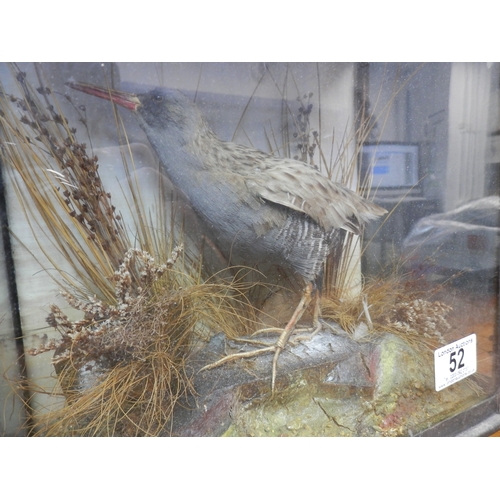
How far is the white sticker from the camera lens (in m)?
1.22

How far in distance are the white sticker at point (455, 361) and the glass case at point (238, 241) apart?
12 mm

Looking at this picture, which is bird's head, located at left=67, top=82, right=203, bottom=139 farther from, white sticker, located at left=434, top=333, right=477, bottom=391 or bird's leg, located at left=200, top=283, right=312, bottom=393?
white sticker, located at left=434, top=333, right=477, bottom=391

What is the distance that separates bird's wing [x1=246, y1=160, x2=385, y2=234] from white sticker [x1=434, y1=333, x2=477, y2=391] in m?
0.55

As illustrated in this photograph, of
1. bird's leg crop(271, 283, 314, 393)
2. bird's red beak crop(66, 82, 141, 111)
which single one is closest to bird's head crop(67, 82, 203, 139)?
bird's red beak crop(66, 82, 141, 111)

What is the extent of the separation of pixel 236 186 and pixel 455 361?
100 cm

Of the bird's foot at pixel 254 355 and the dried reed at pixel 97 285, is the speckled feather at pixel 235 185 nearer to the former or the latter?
the dried reed at pixel 97 285

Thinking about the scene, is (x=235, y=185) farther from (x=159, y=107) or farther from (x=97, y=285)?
(x=97, y=285)

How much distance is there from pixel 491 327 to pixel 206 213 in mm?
1117

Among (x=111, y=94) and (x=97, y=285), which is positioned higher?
(x=111, y=94)

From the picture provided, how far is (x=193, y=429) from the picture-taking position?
111cm

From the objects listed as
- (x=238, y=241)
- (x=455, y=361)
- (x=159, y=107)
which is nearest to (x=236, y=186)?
(x=238, y=241)

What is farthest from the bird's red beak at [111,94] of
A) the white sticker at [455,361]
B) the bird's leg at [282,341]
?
the white sticker at [455,361]

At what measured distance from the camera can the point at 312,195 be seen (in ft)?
3.60

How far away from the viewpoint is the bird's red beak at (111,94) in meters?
1.05
